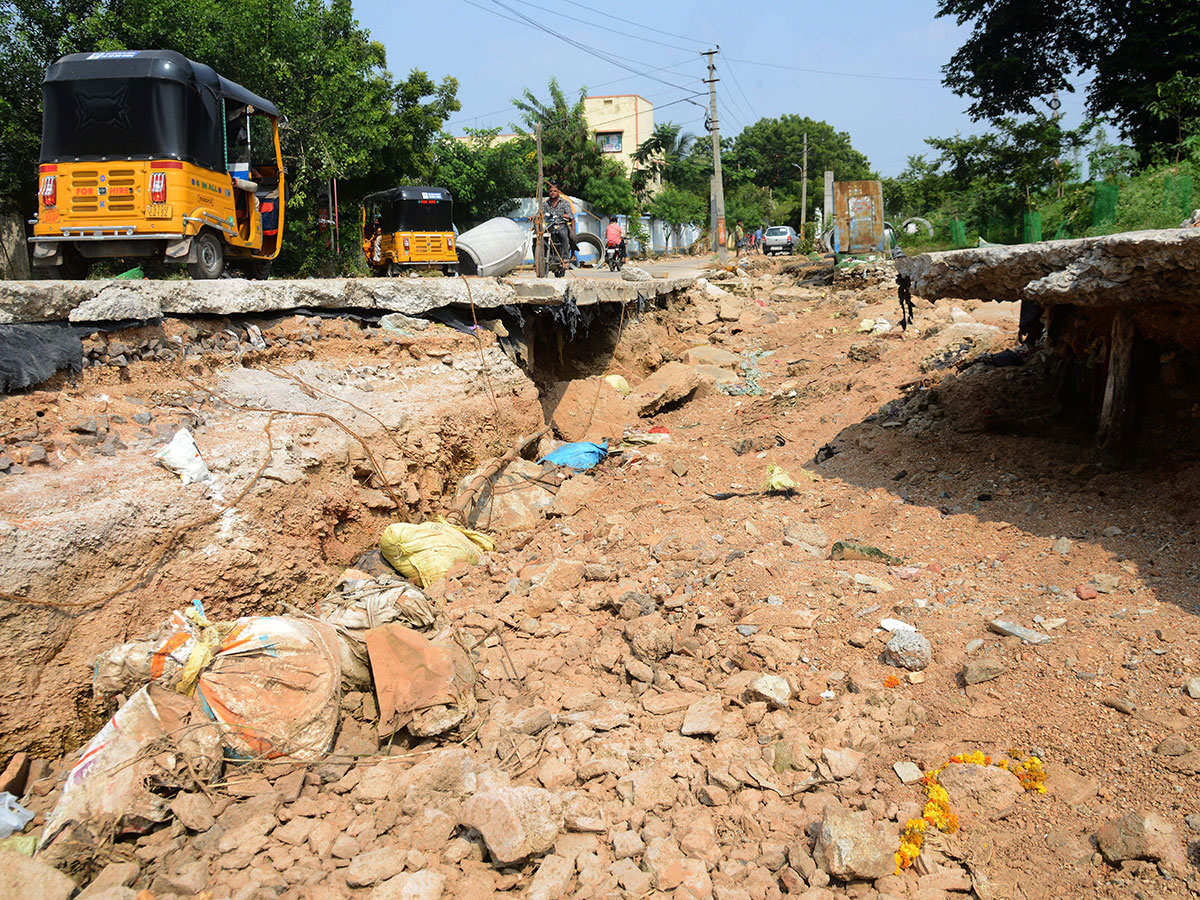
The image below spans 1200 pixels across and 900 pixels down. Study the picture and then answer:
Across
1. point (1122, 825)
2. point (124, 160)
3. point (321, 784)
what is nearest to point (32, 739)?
point (321, 784)

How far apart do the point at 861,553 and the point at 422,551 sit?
2.45m

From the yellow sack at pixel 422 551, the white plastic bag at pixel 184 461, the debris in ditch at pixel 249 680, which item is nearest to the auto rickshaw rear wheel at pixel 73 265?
the white plastic bag at pixel 184 461

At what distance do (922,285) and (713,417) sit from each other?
3.30 meters

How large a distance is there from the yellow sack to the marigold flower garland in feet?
8.88

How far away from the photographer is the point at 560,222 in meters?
12.0

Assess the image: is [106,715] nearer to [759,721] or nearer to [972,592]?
[759,721]

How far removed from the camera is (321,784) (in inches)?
110

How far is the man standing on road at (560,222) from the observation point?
11859 mm

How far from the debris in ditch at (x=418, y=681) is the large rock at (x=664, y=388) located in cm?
486

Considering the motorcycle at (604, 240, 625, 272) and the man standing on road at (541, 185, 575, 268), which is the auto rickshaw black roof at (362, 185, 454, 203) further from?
the motorcycle at (604, 240, 625, 272)

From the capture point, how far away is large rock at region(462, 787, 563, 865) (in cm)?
238

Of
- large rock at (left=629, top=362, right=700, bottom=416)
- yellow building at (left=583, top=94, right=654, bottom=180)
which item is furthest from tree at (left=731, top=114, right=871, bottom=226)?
large rock at (left=629, top=362, right=700, bottom=416)

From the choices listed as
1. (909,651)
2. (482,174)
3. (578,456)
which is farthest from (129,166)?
(482,174)

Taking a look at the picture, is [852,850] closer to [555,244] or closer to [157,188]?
[157,188]
